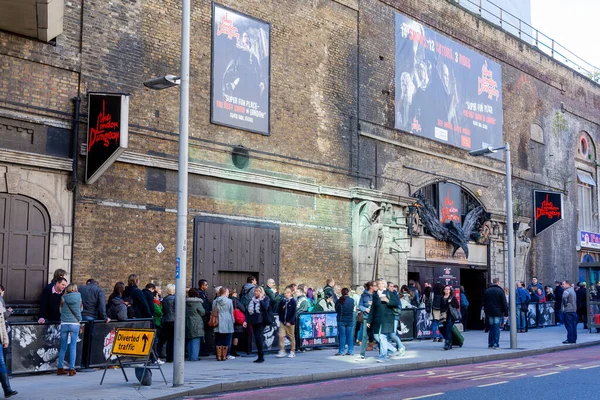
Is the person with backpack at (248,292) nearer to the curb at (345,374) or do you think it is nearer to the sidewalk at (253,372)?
the sidewalk at (253,372)

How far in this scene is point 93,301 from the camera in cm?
1591

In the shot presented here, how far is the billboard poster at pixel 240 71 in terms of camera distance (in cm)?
2139

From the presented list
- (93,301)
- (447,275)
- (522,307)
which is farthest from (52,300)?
(522,307)

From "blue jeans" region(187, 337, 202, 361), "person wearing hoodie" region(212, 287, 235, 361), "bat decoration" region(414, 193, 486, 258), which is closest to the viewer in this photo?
"blue jeans" region(187, 337, 202, 361)

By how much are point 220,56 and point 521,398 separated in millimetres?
13237

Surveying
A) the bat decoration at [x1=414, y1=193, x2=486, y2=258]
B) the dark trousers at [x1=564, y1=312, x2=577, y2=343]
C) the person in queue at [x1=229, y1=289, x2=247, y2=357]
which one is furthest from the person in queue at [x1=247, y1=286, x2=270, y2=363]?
the bat decoration at [x1=414, y1=193, x2=486, y2=258]

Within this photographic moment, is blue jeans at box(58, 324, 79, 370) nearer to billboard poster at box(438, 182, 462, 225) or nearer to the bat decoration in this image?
the bat decoration

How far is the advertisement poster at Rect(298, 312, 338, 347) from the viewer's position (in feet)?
65.3

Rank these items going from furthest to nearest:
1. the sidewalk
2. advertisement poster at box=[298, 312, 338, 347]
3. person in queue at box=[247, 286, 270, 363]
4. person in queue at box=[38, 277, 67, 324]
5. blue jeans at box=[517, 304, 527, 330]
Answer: blue jeans at box=[517, 304, 527, 330] → advertisement poster at box=[298, 312, 338, 347] → person in queue at box=[247, 286, 270, 363] → person in queue at box=[38, 277, 67, 324] → the sidewalk

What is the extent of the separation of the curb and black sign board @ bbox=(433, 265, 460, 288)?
7418 millimetres

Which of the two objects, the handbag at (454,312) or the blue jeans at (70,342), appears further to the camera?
the handbag at (454,312)

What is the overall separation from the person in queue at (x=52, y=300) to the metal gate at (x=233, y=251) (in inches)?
195

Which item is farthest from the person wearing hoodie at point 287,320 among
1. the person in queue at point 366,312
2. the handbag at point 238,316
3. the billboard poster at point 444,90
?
the billboard poster at point 444,90

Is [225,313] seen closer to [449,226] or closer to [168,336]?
[168,336]
